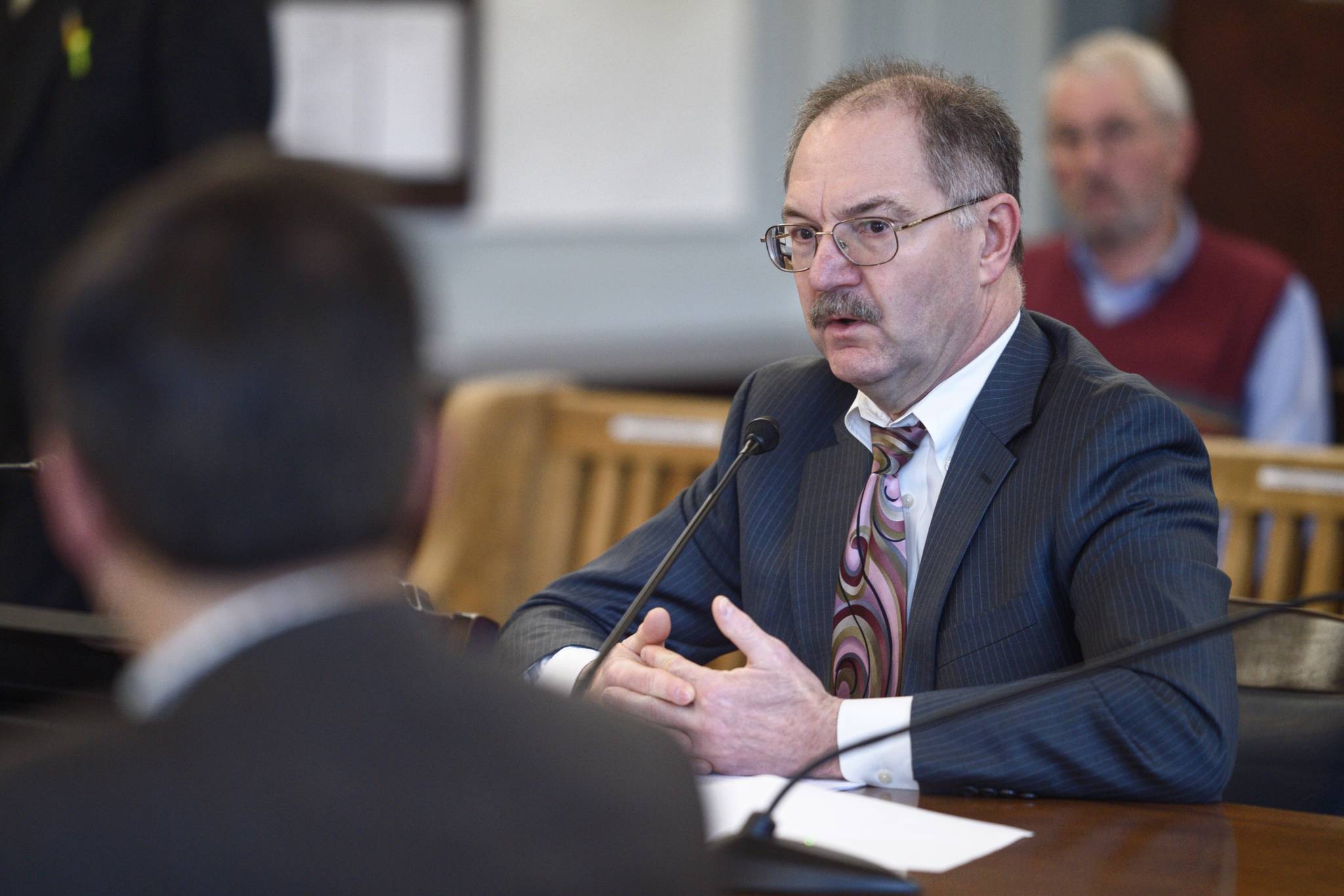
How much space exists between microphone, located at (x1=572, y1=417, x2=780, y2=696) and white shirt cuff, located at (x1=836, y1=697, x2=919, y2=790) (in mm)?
215

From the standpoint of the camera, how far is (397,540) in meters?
0.69

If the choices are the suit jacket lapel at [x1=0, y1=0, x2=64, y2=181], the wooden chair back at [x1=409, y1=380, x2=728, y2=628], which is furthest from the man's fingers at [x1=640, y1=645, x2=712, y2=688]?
the suit jacket lapel at [x1=0, y1=0, x2=64, y2=181]

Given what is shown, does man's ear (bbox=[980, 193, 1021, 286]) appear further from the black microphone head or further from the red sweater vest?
the red sweater vest

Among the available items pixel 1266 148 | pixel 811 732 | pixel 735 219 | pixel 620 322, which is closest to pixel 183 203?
pixel 811 732

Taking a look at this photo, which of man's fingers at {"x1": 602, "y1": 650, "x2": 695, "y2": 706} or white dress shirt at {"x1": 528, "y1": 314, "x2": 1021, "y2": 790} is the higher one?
white dress shirt at {"x1": 528, "y1": 314, "x2": 1021, "y2": 790}

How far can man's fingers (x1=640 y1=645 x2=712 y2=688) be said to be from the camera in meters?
1.50

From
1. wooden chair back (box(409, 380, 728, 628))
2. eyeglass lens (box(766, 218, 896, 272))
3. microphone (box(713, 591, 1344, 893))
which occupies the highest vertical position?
eyeglass lens (box(766, 218, 896, 272))

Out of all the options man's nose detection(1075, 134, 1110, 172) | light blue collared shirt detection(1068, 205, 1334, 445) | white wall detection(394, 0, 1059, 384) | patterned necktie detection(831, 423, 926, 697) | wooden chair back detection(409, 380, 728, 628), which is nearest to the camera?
patterned necktie detection(831, 423, 926, 697)

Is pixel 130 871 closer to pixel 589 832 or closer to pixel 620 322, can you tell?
pixel 589 832

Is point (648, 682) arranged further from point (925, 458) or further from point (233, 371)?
point (233, 371)

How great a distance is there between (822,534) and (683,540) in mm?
304

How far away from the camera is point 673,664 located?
5.04ft

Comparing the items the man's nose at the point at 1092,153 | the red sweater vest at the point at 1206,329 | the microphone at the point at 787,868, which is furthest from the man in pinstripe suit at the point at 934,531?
the man's nose at the point at 1092,153

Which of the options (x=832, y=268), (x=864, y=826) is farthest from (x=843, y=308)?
(x=864, y=826)
